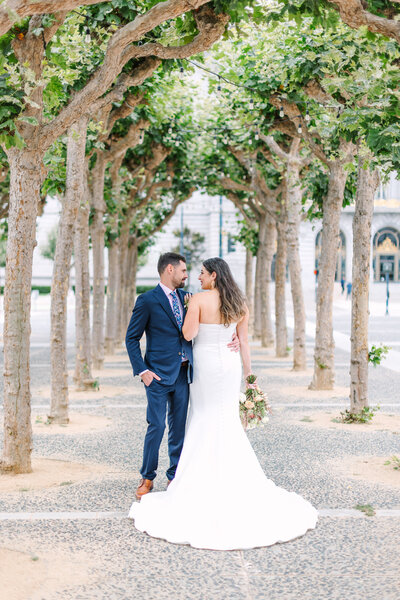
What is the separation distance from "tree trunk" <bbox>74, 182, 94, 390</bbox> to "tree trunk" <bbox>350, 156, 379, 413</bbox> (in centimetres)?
504

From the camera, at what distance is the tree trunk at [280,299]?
18672 mm

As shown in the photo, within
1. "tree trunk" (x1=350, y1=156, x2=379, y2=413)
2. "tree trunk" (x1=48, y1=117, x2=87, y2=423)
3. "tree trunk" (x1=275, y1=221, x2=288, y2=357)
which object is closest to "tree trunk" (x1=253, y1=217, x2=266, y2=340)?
"tree trunk" (x1=275, y1=221, x2=288, y2=357)

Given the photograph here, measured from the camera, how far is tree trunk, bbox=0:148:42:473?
6832 millimetres

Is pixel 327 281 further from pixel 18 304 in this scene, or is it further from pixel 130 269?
pixel 130 269

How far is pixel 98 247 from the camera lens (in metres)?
15.8

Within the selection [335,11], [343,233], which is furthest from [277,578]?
[343,233]

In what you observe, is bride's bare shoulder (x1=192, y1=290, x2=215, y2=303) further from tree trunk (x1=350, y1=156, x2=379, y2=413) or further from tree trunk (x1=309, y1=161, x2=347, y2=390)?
tree trunk (x1=309, y1=161, x2=347, y2=390)

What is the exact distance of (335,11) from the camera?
6453mm

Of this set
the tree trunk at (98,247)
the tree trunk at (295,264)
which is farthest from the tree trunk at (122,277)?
the tree trunk at (295,264)

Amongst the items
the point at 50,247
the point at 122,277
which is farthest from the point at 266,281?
the point at 50,247

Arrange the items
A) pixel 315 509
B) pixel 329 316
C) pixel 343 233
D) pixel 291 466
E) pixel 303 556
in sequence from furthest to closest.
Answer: pixel 343 233 → pixel 329 316 → pixel 291 466 → pixel 315 509 → pixel 303 556

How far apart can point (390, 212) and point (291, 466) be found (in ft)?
210

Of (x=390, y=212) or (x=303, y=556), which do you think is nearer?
(x=303, y=556)

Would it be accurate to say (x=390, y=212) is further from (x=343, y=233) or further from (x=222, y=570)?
(x=222, y=570)
